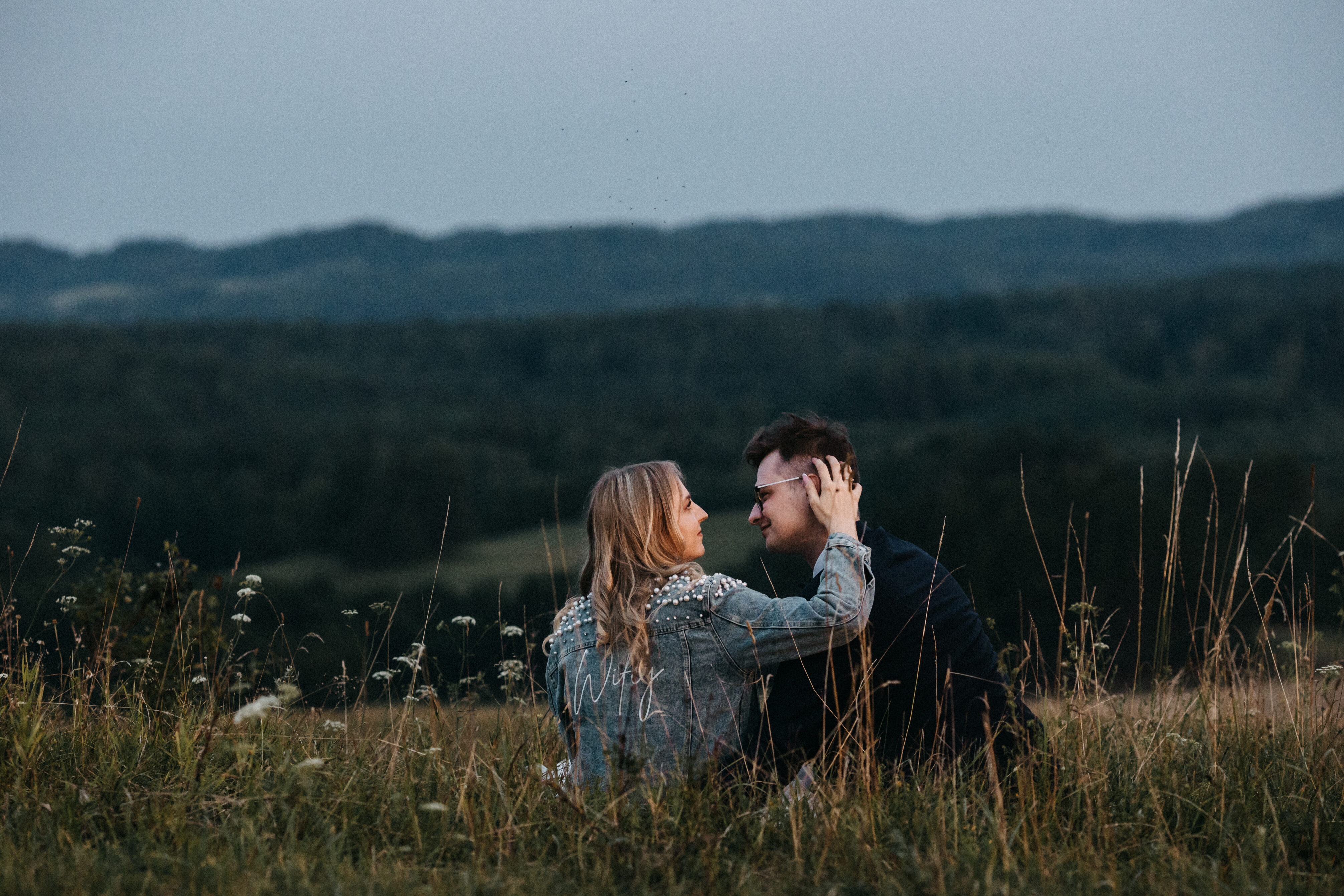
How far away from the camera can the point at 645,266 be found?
158 metres

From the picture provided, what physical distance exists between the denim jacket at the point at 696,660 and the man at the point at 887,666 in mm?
118

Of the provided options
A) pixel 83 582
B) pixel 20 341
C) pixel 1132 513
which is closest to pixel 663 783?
pixel 83 582

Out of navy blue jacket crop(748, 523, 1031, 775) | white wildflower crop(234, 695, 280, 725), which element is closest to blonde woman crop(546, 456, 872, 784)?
navy blue jacket crop(748, 523, 1031, 775)

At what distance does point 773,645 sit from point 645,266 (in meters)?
157

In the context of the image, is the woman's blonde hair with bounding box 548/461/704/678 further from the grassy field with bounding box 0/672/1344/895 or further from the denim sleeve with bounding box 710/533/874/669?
the grassy field with bounding box 0/672/1344/895

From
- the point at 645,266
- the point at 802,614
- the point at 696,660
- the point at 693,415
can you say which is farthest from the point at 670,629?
the point at 645,266

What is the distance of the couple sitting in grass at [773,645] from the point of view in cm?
277

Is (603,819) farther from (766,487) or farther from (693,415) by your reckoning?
(693,415)

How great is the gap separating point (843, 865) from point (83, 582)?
293 cm

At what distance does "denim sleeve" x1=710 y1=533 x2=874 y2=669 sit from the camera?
8.73 feet

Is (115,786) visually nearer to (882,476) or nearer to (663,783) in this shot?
(663,783)

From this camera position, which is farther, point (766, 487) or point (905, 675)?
point (766, 487)

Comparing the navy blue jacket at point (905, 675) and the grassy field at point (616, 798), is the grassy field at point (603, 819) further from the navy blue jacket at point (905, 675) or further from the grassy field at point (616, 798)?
the navy blue jacket at point (905, 675)

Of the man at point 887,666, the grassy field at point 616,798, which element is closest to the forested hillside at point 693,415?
the grassy field at point 616,798
